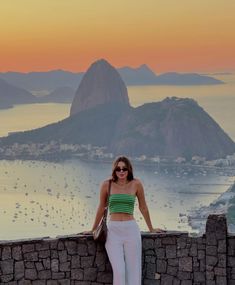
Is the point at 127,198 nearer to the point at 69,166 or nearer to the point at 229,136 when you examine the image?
the point at 69,166

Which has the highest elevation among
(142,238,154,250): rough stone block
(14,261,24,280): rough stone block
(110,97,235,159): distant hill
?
(110,97,235,159): distant hill

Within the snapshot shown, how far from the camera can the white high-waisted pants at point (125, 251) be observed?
21.0 ft

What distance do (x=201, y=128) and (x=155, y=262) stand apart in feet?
563

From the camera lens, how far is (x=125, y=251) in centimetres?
646

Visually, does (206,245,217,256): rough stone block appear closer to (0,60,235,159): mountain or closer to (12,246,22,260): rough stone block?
(12,246,22,260): rough stone block

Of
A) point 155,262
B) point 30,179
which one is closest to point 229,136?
point 30,179

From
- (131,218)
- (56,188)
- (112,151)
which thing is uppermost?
(112,151)

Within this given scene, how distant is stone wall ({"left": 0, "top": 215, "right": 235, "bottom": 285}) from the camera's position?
694 centimetres

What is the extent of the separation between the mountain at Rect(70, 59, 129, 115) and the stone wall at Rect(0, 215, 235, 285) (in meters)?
178

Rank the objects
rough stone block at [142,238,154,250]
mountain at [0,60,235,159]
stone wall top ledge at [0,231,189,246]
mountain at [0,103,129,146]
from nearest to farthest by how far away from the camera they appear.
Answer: stone wall top ledge at [0,231,189,246]
rough stone block at [142,238,154,250]
mountain at [0,60,235,159]
mountain at [0,103,129,146]

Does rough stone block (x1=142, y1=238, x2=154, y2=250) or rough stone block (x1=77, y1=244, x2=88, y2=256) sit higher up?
rough stone block (x1=142, y1=238, x2=154, y2=250)

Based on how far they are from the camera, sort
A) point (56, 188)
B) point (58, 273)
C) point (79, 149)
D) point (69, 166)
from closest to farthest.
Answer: point (58, 273)
point (56, 188)
point (69, 166)
point (79, 149)

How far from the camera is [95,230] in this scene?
22.0 feet

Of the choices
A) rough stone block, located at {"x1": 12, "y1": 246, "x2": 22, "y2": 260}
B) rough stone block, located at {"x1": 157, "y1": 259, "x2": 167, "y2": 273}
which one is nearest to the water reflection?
rough stone block, located at {"x1": 157, "y1": 259, "x2": 167, "y2": 273}
